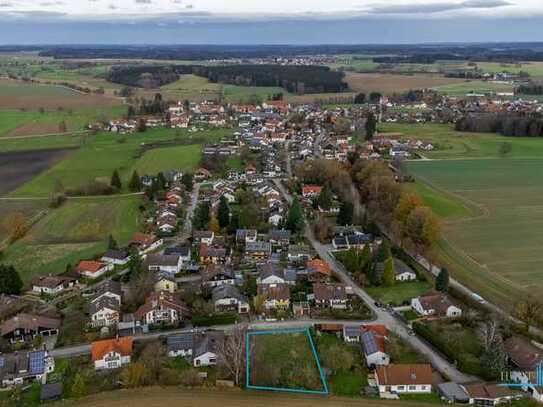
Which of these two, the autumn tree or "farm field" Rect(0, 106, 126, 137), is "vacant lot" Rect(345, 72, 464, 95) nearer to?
"farm field" Rect(0, 106, 126, 137)

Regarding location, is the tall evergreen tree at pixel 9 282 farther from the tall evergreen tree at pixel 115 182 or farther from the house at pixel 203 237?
the tall evergreen tree at pixel 115 182

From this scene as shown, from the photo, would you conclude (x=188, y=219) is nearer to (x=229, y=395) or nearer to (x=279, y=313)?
(x=279, y=313)

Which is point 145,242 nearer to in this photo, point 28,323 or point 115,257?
point 115,257

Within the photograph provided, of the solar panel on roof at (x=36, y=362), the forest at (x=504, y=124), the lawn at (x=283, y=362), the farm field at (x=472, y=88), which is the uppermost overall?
the farm field at (x=472, y=88)

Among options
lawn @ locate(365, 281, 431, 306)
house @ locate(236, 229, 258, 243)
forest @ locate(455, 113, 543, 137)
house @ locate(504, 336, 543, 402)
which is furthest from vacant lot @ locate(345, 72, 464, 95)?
house @ locate(504, 336, 543, 402)

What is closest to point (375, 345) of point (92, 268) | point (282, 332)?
point (282, 332)

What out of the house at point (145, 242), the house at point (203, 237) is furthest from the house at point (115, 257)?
the house at point (203, 237)
